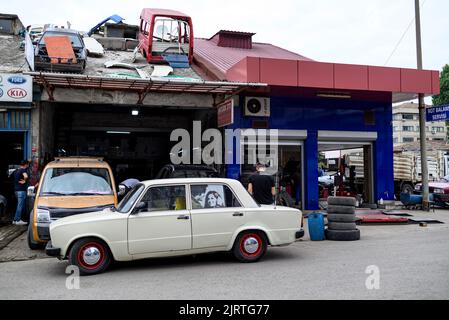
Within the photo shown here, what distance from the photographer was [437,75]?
1489 cm

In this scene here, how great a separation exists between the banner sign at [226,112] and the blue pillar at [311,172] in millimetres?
3540

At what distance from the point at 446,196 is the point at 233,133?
8582 mm

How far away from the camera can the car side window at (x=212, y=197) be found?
25.2 feet

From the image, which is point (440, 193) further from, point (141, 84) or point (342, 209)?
point (141, 84)

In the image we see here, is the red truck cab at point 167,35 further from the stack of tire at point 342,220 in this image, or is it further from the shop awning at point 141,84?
the stack of tire at point 342,220

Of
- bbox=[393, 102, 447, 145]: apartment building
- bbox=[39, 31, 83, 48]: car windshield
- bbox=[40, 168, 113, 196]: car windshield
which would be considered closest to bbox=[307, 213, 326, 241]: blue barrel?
bbox=[40, 168, 113, 196]: car windshield

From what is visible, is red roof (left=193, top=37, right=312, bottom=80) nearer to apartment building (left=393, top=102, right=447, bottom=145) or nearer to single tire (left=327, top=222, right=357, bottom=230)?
Answer: single tire (left=327, top=222, right=357, bottom=230)

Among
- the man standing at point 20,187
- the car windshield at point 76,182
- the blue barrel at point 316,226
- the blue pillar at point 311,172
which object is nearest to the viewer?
the car windshield at point 76,182

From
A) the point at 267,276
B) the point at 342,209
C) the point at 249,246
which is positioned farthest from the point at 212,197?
the point at 342,209

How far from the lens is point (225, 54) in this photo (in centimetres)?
1897

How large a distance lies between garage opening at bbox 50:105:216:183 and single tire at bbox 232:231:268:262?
9.04 meters

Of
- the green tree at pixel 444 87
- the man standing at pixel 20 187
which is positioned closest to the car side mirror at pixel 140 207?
the man standing at pixel 20 187

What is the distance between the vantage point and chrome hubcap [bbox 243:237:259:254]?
25.6 feet

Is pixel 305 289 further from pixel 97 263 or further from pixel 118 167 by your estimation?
pixel 118 167
